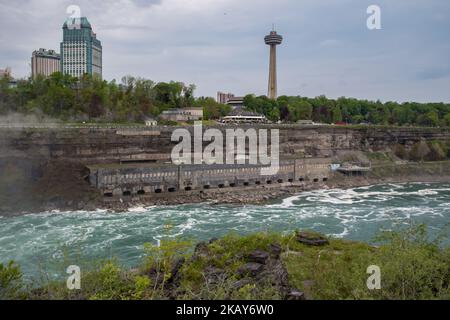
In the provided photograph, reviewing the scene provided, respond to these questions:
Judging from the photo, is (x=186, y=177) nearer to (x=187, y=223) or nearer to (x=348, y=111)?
(x=187, y=223)

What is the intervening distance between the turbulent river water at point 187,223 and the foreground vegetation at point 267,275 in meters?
8.18

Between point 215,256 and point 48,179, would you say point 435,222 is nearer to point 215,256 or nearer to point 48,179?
point 215,256

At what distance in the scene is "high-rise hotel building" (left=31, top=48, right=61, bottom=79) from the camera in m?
140

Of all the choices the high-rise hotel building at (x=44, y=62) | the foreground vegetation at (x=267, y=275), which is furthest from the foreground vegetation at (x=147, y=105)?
the high-rise hotel building at (x=44, y=62)

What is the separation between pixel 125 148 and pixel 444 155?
63.3 meters

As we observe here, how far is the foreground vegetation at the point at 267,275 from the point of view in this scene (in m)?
14.4

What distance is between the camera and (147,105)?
271 ft

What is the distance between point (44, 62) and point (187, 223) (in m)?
123

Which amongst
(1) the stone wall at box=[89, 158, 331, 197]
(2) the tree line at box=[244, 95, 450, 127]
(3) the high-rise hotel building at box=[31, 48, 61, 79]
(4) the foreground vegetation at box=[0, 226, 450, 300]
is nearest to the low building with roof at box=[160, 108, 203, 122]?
(2) the tree line at box=[244, 95, 450, 127]

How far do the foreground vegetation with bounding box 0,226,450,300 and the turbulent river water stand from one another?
8184 mm

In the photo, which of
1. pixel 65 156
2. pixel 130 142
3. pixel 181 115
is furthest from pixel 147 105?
→ pixel 65 156

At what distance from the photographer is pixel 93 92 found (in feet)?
250

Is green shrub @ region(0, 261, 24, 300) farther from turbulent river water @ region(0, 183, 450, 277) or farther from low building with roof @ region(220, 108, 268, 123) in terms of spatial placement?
low building with roof @ region(220, 108, 268, 123)
